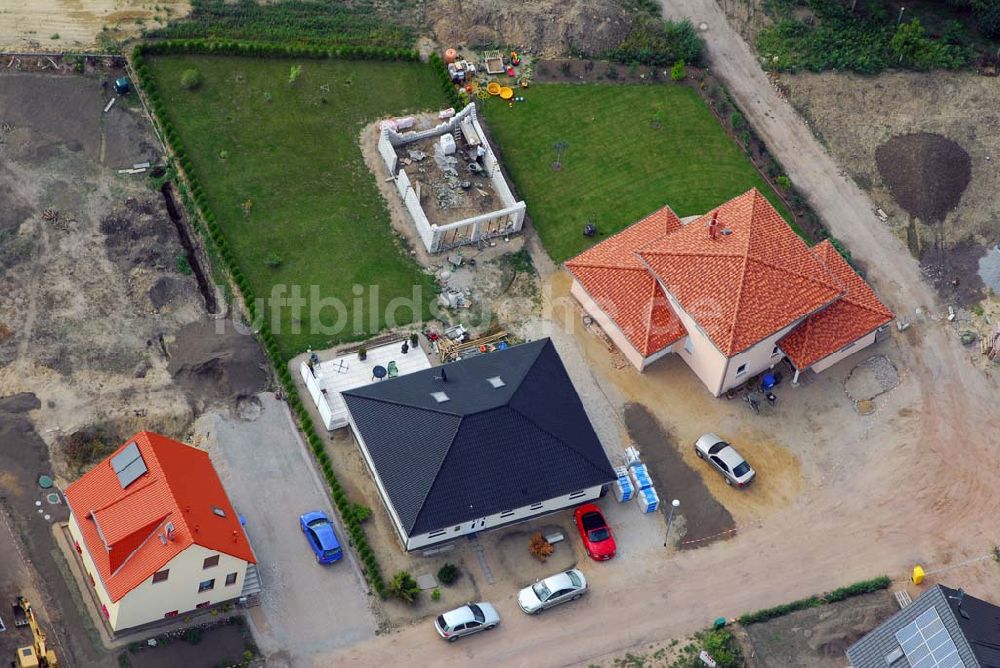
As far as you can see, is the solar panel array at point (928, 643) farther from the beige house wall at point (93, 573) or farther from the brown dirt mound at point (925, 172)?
the beige house wall at point (93, 573)

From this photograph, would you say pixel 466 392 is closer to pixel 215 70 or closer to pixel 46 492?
pixel 46 492

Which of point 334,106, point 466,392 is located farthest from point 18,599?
point 334,106

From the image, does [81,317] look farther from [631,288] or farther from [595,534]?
[631,288]

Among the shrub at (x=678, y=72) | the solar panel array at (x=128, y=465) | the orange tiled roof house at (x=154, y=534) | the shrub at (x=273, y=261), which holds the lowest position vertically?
the orange tiled roof house at (x=154, y=534)

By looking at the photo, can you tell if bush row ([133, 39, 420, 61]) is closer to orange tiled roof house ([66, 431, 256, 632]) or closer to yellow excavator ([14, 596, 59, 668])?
orange tiled roof house ([66, 431, 256, 632])

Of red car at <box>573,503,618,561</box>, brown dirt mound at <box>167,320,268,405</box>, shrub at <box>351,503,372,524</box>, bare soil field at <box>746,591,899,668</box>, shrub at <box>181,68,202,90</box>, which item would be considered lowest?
bare soil field at <box>746,591,899,668</box>

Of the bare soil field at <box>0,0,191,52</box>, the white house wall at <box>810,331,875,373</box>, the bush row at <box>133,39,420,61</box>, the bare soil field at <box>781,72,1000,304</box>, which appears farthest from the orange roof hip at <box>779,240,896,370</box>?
the bare soil field at <box>0,0,191,52</box>

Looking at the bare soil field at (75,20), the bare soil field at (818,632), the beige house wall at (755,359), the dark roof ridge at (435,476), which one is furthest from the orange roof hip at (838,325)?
the bare soil field at (75,20)
